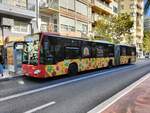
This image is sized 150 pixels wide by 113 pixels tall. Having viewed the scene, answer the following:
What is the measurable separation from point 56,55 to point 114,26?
29743mm

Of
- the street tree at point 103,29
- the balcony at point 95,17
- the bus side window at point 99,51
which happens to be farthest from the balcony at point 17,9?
the balcony at point 95,17

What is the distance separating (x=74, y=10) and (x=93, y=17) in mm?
8979

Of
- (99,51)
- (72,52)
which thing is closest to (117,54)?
(99,51)

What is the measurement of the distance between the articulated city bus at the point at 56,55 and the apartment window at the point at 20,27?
916cm

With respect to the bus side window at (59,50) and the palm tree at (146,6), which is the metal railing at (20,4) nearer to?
the bus side window at (59,50)

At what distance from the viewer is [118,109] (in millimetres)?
8086

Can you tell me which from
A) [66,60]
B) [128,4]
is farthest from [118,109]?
[128,4]

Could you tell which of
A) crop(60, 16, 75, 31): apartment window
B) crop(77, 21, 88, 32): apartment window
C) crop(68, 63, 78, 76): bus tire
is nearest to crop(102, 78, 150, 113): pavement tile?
crop(68, 63, 78, 76): bus tire

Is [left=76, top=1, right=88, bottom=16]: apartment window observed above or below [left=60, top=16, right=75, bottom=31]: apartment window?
above

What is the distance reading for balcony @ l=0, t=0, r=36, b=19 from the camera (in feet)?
77.5

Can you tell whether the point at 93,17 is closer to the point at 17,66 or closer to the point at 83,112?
the point at 17,66

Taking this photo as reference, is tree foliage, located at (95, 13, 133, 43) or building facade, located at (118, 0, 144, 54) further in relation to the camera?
building facade, located at (118, 0, 144, 54)

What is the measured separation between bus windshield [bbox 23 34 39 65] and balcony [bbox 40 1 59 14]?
1520cm

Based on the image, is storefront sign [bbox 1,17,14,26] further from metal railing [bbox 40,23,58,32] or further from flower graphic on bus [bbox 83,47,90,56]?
flower graphic on bus [bbox 83,47,90,56]
